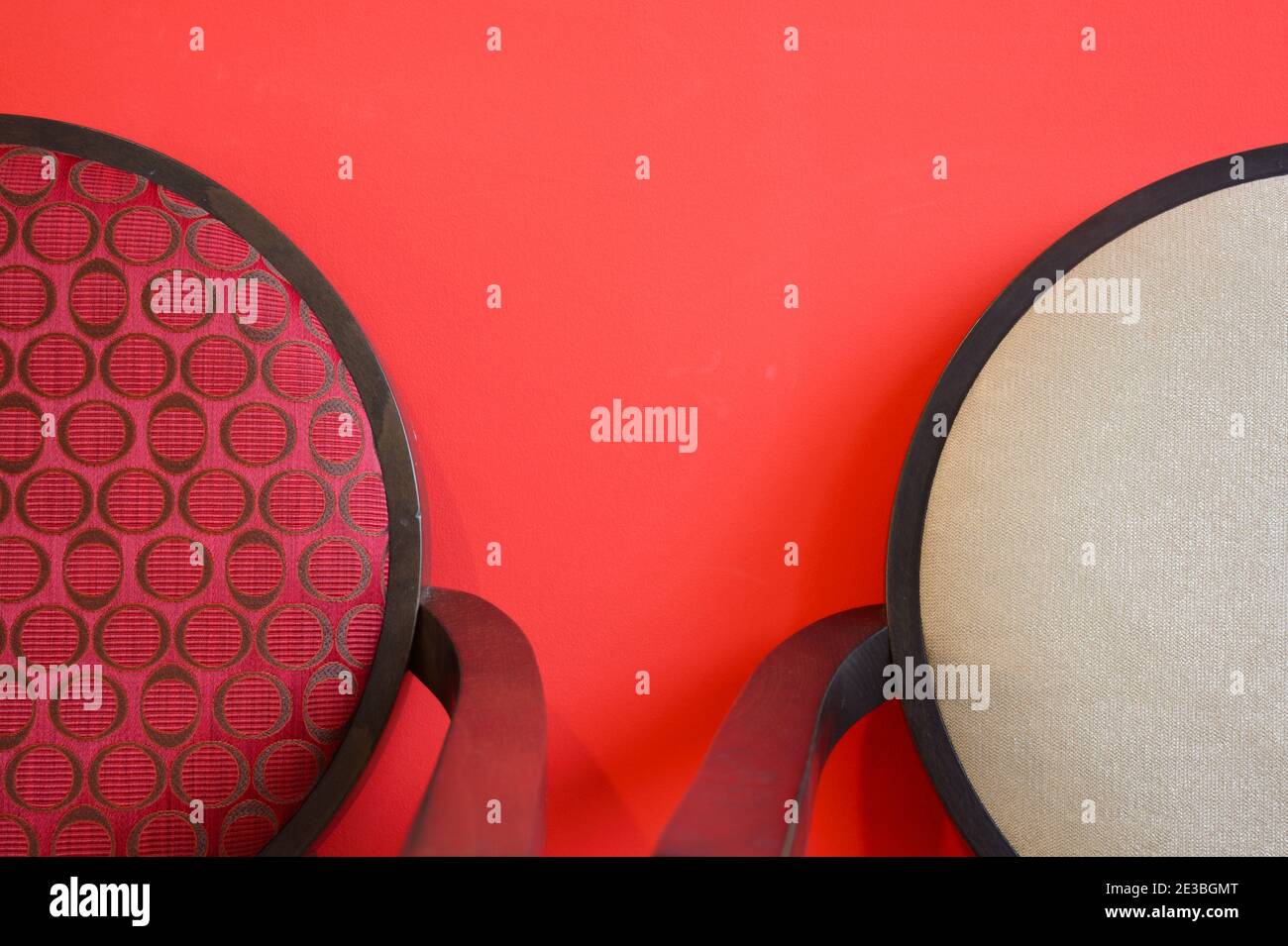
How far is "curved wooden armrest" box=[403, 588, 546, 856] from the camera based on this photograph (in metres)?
0.39

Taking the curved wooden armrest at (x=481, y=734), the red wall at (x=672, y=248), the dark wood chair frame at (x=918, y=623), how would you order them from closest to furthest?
the curved wooden armrest at (x=481, y=734) → the dark wood chair frame at (x=918, y=623) → the red wall at (x=672, y=248)

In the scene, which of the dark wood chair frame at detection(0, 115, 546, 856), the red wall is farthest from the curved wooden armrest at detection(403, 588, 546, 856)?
the red wall

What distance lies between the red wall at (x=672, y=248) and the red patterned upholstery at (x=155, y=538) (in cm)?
13

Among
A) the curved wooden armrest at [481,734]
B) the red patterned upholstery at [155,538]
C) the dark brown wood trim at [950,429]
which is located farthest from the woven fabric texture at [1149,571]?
the red patterned upholstery at [155,538]

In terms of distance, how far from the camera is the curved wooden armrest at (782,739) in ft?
1.33

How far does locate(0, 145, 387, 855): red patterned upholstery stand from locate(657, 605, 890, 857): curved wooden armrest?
314 millimetres

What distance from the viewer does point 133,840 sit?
63 cm

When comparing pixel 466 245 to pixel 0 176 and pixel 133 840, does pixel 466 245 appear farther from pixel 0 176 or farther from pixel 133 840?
pixel 133 840

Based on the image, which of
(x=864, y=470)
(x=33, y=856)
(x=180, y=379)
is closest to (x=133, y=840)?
(x=33, y=856)

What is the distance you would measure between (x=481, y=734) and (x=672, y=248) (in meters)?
0.46

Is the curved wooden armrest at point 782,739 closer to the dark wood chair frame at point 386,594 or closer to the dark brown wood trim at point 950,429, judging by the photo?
the dark brown wood trim at point 950,429

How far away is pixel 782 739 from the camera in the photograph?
52 centimetres

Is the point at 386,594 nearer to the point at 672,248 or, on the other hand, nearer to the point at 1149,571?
the point at 672,248

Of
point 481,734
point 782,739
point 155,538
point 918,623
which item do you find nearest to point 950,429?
point 918,623
